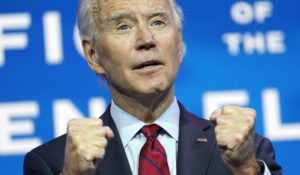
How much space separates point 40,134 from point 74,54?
31 cm

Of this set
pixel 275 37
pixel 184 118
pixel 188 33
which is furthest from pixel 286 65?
pixel 184 118

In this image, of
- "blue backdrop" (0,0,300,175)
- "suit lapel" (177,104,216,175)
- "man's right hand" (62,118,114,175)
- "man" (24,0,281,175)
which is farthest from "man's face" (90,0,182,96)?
"blue backdrop" (0,0,300,175)

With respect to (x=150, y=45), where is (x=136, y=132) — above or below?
below

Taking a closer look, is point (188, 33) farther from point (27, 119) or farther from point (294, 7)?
point (27, 119)

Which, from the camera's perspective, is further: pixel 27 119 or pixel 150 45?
pixel 27 119

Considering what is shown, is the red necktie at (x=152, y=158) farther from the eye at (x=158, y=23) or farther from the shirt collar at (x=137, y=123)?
the eye at (x=158, y=23)

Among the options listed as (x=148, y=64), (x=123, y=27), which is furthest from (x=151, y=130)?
(x=123, y=27)

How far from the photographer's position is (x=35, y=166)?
1.88m

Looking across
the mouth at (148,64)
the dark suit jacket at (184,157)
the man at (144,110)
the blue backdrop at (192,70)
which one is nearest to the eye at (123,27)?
the man at (144,110)

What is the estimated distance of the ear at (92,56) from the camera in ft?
6.66

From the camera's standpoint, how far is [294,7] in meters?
2.61

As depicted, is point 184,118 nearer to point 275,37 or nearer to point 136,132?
point 136,132

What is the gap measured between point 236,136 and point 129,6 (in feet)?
1.64

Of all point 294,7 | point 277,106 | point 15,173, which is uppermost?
point 294,7
